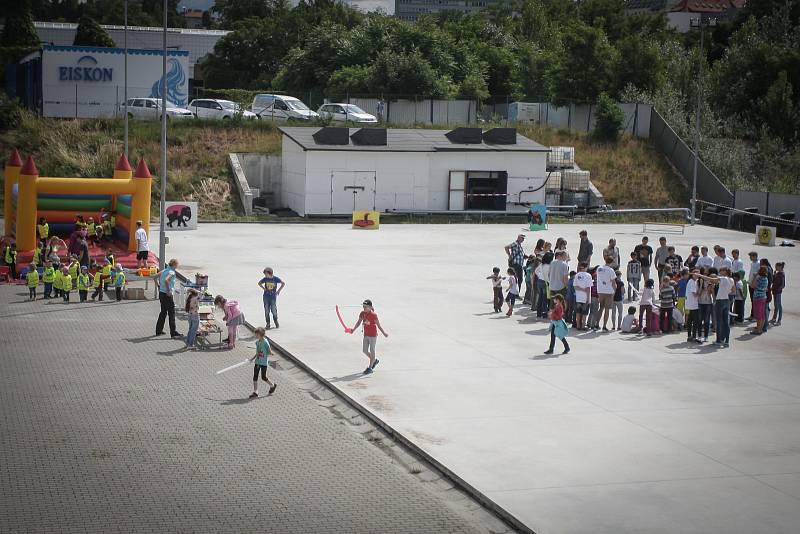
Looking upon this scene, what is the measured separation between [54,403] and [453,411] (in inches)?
247

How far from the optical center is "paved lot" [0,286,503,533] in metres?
11.1

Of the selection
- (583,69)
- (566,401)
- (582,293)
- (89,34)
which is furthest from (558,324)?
(89,34)

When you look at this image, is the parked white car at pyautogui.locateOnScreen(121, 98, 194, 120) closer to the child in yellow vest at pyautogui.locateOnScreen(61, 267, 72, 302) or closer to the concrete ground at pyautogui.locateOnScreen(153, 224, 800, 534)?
the concrete ground at pyautogui.locateOnScreen(153, 224, 800, 534)

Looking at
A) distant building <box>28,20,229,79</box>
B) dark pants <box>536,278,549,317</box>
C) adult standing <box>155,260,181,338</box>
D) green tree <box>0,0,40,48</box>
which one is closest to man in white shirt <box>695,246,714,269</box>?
dark pants <box>536,278,549,317</box>

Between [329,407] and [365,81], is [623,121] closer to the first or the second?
[365,81]

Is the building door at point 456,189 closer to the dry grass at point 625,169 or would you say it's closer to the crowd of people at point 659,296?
the dry grass at point 625,169

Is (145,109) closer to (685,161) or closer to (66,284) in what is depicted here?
(685,161)

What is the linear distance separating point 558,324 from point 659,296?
379 centimetres

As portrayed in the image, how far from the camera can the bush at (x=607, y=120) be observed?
58.2 m

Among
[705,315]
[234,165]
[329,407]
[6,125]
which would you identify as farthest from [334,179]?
[329,407]

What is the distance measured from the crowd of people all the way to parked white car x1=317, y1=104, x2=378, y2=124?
34.4 m

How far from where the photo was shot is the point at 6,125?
5125 centimetres

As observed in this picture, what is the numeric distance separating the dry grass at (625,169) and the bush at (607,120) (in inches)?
24.2

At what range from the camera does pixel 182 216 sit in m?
40.0
